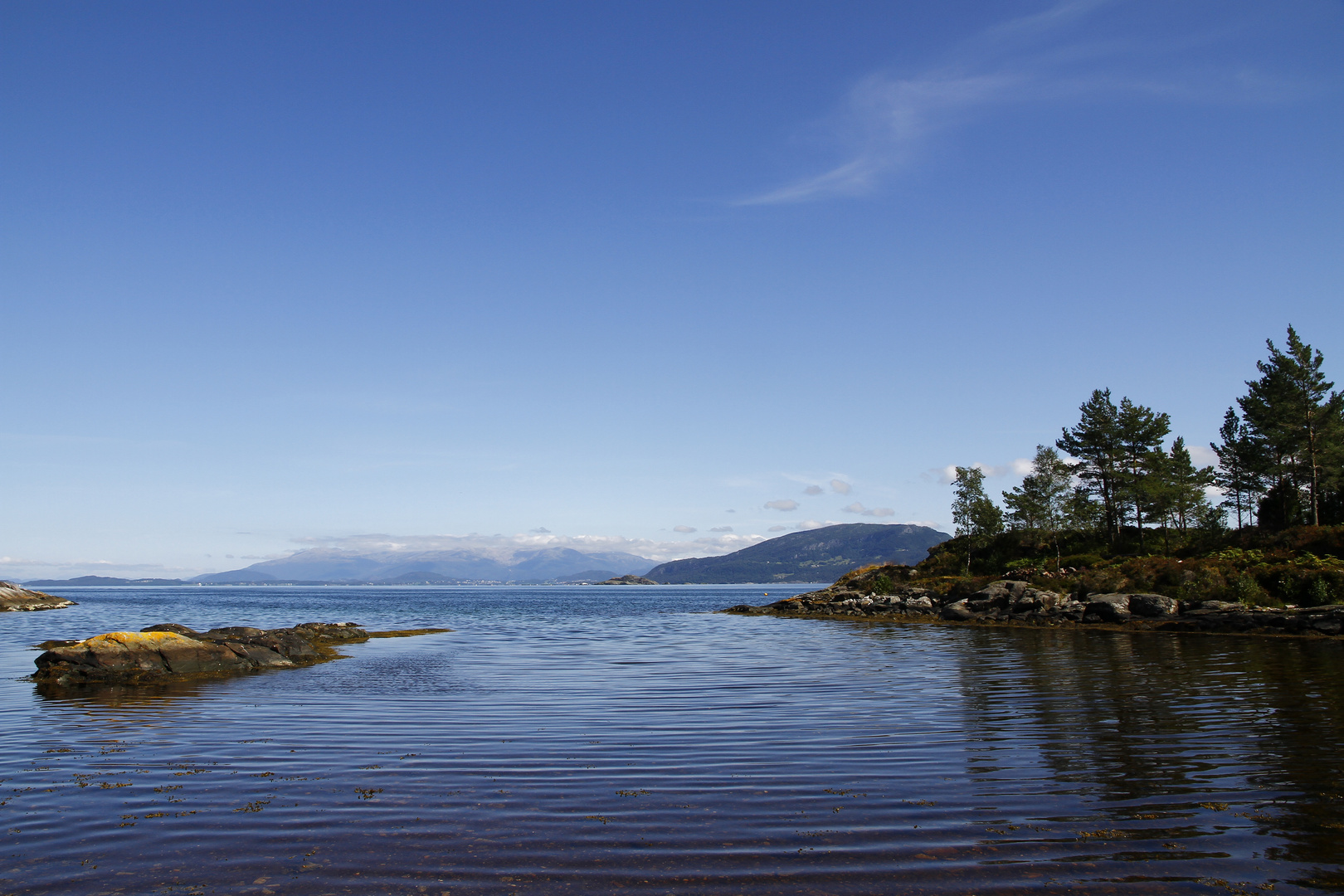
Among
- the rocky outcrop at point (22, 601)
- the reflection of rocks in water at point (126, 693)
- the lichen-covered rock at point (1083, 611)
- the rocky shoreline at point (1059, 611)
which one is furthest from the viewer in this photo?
the rocky outcrop at point (22, 601)

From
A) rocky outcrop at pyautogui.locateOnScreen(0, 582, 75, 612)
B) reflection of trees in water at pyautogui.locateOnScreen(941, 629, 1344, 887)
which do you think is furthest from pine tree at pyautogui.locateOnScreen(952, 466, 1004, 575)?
rocky outcrop at pyautogui.locateOnScreen(0, 582, 75, 612)

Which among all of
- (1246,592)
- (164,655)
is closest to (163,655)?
(164,655)

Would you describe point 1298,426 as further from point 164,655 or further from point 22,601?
point 22,601

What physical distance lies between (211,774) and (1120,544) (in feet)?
264

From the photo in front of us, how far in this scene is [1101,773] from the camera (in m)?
12.8

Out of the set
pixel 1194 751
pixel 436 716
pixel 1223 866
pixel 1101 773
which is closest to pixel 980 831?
pixel 1223 866

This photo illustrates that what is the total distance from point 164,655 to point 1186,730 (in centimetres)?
3293

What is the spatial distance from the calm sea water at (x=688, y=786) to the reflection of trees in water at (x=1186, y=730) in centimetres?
9

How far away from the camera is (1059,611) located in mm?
54844

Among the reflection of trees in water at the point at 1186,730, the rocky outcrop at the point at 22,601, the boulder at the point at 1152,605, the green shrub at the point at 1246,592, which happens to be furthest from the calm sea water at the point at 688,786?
the rocky outcrop at the point at 22,601

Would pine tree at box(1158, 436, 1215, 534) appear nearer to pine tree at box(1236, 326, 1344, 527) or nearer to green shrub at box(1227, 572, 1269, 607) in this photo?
pine tree at box(1236, 326, 1344, 527)

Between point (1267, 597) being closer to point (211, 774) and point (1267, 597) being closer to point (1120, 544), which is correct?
point (1120, 544)

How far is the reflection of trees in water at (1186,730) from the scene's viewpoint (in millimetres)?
10797

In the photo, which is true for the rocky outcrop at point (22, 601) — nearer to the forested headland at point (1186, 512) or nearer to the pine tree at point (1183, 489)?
the forested headland at point (1186, 512)
